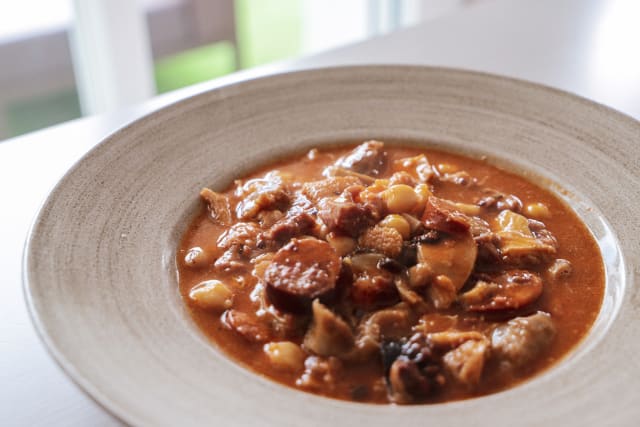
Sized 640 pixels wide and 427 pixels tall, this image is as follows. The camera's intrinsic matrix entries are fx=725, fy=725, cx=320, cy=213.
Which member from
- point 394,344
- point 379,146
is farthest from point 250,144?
point 394,344

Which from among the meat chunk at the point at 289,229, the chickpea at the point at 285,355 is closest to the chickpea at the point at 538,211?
the meat chunk at the point at 289,229

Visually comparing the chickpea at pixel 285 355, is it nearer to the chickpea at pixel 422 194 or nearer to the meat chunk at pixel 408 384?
the meat chunk at pixel 408 384

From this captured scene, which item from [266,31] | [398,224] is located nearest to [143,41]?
[266,31]

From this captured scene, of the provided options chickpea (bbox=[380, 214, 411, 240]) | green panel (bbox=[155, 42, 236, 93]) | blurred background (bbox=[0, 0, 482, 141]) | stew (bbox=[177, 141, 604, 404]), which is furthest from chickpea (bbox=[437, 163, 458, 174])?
green panel (bbox=[155, 42, 236, 93])

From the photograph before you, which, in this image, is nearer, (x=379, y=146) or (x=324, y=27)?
(x=379, y=146)

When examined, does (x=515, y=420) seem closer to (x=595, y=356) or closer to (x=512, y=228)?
(x=595, y=356)

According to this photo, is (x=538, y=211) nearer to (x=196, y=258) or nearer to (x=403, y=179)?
(x=403, y=179)
